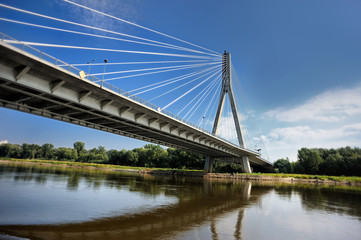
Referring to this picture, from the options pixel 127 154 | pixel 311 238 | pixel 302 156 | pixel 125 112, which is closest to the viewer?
pixel 311 238

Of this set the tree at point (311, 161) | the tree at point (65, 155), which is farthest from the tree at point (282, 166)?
the tree at point (65, 155)

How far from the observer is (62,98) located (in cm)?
1786

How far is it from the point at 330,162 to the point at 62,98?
82.2 metres

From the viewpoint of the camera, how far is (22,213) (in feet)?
36.4

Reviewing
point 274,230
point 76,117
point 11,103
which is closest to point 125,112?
point 76,117

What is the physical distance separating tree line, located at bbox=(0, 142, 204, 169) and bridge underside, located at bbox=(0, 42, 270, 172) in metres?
57.7

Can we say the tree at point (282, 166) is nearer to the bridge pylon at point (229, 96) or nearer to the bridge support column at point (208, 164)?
the bridge support column at point (208, 164)

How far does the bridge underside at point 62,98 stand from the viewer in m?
14.4

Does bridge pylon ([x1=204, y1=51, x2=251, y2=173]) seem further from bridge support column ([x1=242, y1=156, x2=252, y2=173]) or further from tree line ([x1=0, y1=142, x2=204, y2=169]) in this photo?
tree line ([x1=0, y1=142, x2=204, y2=169])

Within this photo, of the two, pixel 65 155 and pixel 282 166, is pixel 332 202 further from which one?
pixel 65 155

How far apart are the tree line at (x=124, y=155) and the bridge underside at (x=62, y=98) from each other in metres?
57.7

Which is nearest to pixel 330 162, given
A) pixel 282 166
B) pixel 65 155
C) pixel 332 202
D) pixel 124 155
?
pixel 282 166

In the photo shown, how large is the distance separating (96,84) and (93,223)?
12393mm

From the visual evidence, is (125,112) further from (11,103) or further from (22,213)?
(22,213)
